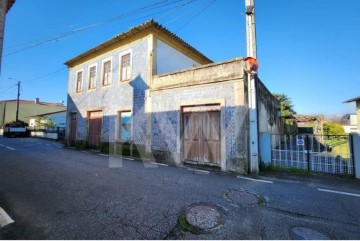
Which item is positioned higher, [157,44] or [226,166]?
[157,44]

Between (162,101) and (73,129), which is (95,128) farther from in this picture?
(162,101)

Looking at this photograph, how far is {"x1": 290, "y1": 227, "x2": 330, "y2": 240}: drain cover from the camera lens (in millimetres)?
2732

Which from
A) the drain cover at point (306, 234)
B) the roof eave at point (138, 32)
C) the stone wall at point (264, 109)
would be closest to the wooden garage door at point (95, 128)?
the roof eave at point (138, 32)

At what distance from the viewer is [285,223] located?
3.14 m

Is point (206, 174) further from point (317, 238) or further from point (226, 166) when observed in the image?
point (317, 238)

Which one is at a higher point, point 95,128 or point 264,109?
point 264,109

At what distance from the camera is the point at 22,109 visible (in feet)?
138

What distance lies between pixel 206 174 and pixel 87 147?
31.8 ft

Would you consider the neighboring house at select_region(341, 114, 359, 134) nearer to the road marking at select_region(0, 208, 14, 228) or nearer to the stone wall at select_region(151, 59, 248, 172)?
the stone wall at select_region(151, 59, 248, 172)

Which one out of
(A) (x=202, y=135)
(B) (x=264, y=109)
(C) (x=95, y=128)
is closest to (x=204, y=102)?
(A) (x=202, y=135)

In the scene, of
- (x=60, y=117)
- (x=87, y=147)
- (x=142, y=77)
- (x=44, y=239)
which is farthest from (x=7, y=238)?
(x=60, y=117)

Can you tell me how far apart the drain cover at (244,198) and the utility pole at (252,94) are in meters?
2.21

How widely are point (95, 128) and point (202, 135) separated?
8.15 meters

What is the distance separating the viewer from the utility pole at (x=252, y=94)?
6.61 meters
